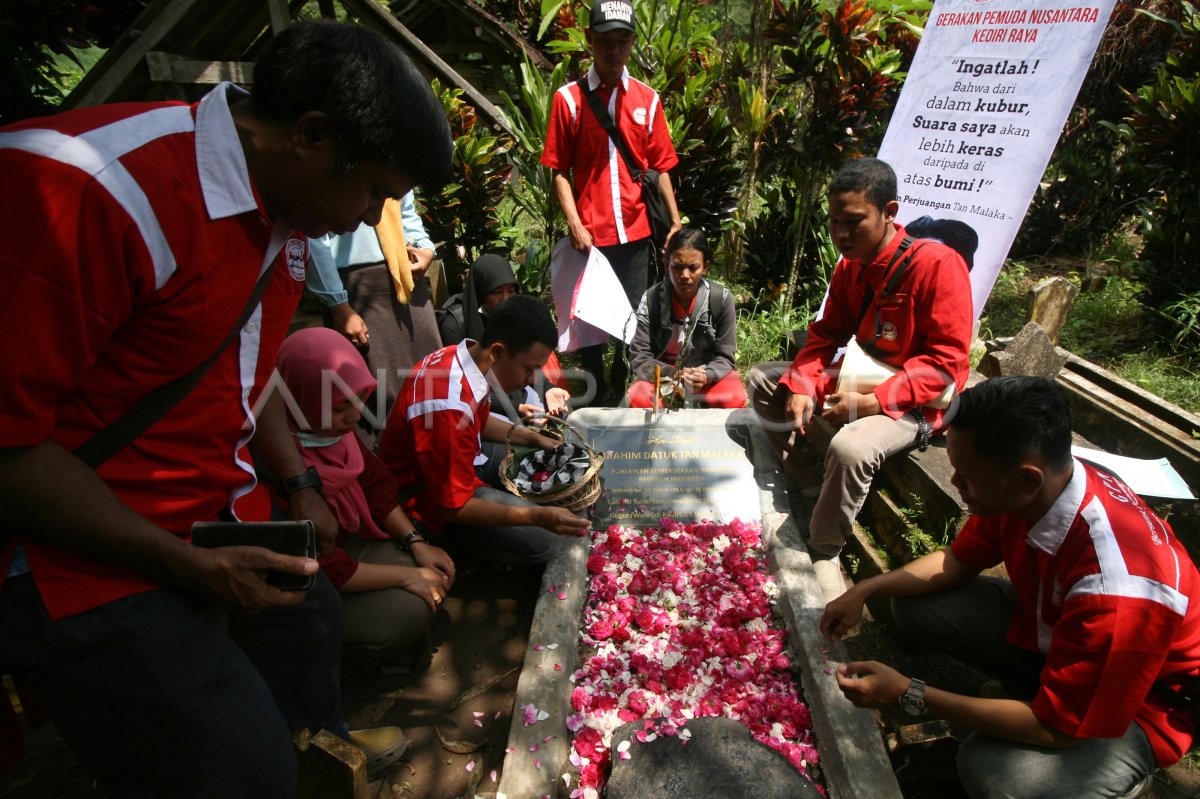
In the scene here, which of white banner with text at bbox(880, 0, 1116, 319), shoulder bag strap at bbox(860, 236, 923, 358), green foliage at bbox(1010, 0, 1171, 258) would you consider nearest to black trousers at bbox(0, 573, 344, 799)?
shoulder bag strap at bbox(860, 236, 923, 358)

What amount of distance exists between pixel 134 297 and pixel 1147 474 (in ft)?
11.9

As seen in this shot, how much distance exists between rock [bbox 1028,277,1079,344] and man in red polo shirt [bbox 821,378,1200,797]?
263 cm

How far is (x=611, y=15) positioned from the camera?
3867 mm

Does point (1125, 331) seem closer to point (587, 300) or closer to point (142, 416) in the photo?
point (587, 300)

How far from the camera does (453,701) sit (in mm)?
2738

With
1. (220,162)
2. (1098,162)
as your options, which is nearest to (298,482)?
(220,162)

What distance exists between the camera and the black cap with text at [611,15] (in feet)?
12.7

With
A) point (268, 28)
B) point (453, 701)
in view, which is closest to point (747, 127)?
point (268, 28)

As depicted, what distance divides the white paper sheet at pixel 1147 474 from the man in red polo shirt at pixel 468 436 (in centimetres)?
223

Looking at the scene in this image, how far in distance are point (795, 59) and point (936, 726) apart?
4.93 m

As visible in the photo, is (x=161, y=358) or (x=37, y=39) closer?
(x=161, y=358)

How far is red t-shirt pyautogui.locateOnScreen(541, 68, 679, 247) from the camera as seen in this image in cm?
430

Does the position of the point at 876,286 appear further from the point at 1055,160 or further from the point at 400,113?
the point at 1055,160

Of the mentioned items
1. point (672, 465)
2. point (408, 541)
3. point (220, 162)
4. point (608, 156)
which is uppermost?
point (608, 156)
